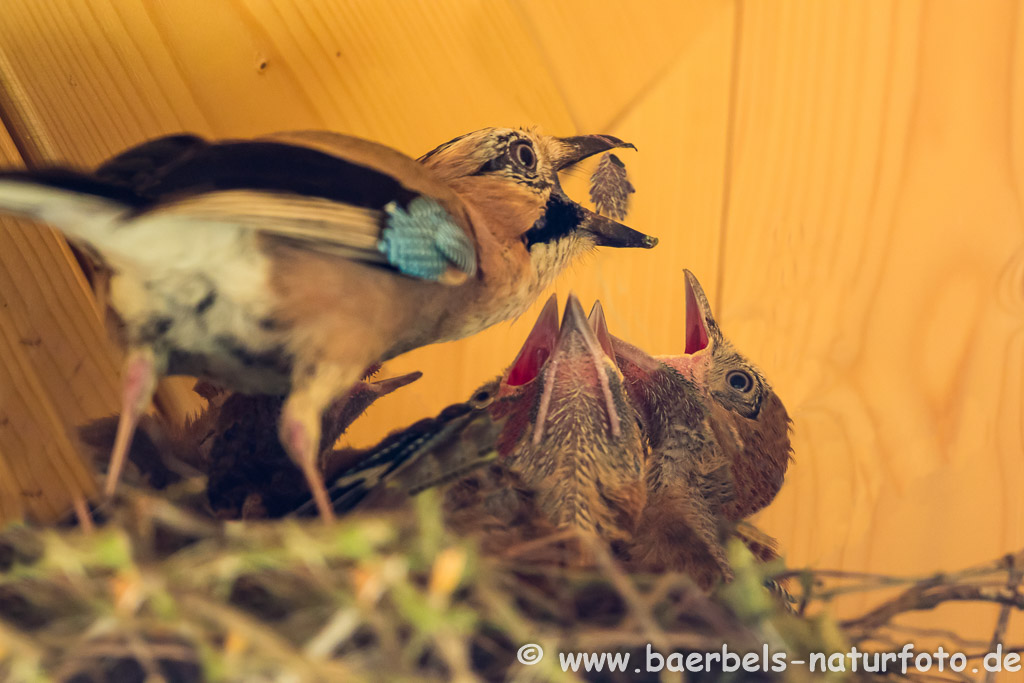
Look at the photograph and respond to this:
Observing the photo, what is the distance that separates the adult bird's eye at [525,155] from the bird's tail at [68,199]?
469 millimetres

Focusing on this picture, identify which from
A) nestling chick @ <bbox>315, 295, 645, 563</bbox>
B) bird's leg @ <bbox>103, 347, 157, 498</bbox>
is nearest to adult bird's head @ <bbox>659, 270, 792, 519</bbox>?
nestling chick @ <bbox>315, 295, 645, 563</bbox>

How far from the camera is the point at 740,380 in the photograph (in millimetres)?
1282

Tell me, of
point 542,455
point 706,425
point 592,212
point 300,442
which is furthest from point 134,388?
point 706,425

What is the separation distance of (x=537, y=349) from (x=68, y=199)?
1.99 feet

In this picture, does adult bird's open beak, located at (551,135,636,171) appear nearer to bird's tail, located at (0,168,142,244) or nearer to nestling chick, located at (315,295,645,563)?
nestling chick, located at (315,295,645,563)

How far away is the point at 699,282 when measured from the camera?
1325 millimetres

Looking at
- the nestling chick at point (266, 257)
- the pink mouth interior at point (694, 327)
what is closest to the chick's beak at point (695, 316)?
the pink mouth interior at point (694, 327)

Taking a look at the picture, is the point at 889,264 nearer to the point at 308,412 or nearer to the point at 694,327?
the point at 694,327

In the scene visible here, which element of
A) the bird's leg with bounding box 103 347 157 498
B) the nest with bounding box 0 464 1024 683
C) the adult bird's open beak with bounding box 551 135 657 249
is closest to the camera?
the nest with bounding box 0 464 1024 683

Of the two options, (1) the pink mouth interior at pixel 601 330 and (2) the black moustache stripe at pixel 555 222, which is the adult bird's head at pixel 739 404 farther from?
(2) the black moustache stripe at pixel 555 222

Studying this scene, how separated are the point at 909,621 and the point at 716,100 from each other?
30.1 inches

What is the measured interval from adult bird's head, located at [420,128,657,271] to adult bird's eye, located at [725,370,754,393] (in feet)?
0.78

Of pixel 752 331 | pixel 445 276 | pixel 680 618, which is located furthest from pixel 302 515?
pixel 752 331

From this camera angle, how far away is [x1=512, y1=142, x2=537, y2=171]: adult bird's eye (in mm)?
1129
